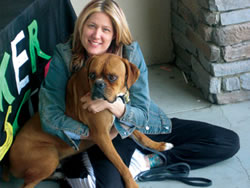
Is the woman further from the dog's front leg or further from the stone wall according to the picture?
the stone wall

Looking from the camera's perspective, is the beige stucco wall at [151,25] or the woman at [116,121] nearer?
the woman at [116,121]

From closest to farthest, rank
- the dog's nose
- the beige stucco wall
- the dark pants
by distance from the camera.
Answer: the dog's nose
the dark pants
the beige stucco wall

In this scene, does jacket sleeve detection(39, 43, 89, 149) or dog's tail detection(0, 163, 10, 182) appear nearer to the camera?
jacket sleeve detection(39, 43, 89, 149)

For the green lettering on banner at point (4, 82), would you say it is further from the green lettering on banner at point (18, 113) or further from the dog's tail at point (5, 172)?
the dog's tail at point (5, 172)

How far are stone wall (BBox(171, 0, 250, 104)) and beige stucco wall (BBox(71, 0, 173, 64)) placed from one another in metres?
0.51

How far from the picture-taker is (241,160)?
2.64 m

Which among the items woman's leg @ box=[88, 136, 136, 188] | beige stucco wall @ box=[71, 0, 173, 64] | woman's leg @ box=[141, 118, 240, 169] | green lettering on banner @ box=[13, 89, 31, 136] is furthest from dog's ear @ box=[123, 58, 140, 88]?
beige stucco wall @ box=[71, 0, 173, 64]

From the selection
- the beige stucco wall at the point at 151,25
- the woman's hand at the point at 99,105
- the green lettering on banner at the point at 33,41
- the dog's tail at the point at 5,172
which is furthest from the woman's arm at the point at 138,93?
the beige stucco wall at the point at 151,25

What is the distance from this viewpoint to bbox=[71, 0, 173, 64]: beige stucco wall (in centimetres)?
409

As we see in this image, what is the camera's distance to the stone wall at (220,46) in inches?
122

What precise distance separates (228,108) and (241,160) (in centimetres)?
78

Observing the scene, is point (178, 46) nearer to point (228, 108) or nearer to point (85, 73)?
point (228, 108)

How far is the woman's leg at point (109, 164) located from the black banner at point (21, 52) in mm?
554

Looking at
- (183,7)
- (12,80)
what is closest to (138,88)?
(12,80)
